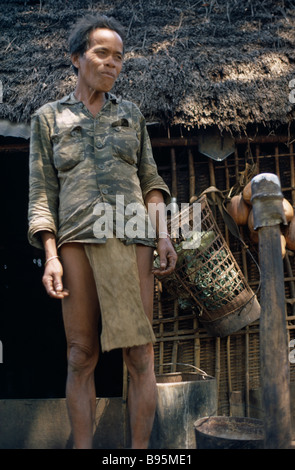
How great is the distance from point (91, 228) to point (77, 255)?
139 millimetres

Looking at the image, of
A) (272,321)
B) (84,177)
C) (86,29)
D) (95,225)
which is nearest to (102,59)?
(86,29)

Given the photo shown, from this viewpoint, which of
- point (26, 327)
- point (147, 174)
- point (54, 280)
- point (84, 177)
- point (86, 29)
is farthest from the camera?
point (26, 327)

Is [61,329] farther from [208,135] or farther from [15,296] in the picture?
[208,135]

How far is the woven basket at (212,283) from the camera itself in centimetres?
307

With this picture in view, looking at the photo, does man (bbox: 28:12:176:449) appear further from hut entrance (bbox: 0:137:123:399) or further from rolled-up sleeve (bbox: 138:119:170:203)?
hut entrance (bbox: 0:137:123:399)

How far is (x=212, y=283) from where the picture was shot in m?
3.08

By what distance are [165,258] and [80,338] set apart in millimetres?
523

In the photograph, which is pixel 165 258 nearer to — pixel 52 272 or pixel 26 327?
A: pixel 52 272

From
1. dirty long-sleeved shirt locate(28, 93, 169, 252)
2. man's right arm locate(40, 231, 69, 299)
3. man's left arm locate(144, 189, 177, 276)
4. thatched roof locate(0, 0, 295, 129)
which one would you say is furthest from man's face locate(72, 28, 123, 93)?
thatched roof locate(0, 0, 295, 129)

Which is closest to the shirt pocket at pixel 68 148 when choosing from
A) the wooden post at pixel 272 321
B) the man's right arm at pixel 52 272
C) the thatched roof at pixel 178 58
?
the man's right arm at pixel 52 272

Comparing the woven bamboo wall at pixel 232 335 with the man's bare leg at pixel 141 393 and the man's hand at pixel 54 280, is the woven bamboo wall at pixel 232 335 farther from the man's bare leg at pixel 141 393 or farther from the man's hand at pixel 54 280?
the man's hand at pixel 54 280

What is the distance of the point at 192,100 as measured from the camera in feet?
11.4

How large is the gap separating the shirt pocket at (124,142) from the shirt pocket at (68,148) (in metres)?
0.16

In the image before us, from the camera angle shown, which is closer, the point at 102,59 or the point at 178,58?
the point at 102,59
